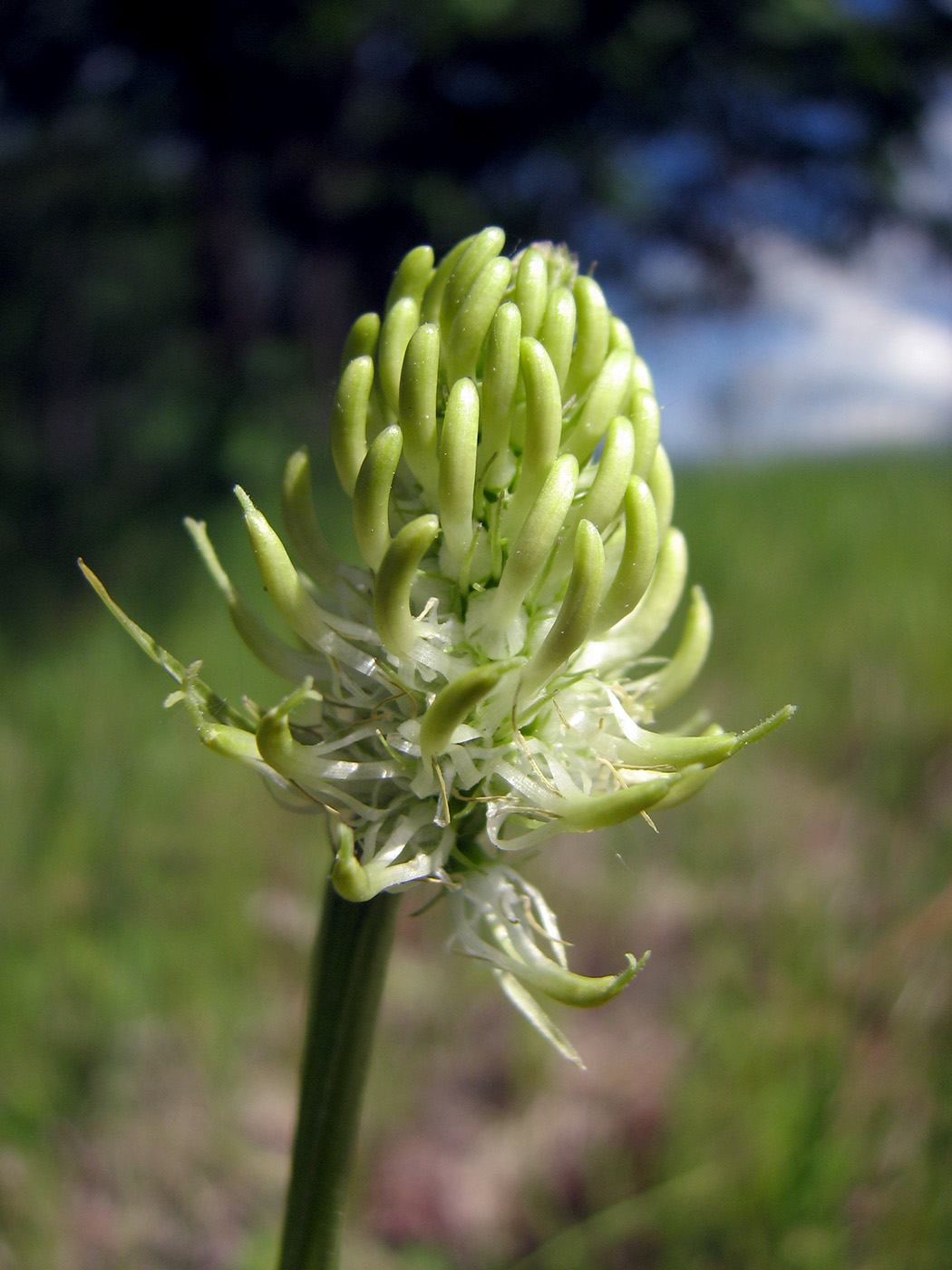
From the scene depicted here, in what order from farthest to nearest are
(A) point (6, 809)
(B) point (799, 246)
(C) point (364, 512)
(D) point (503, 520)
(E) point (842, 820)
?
(B) point (799, 246), (E) point (842, 820), (A) point (6, 809), (D) point (503, 520), (C) point (364, 512)

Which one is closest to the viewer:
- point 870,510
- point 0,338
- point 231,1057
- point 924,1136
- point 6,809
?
point 924,1136

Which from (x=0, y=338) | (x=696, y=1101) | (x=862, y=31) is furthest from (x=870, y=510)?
(x=0, y=338)

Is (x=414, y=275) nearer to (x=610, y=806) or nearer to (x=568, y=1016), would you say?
(x=610, y=806)

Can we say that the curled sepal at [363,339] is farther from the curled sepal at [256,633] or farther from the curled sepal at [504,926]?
the curled sepal at [504,926]

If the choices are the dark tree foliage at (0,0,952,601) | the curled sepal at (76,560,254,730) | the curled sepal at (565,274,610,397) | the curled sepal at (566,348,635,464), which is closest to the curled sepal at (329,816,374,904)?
the curled sepal at (76,560,254,730)

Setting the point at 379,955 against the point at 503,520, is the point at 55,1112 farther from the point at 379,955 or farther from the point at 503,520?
the point at 503,520

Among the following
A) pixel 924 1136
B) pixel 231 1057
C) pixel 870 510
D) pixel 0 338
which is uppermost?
pixel 0 338

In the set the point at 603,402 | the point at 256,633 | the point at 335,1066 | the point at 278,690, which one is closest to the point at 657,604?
the point at 603,402
